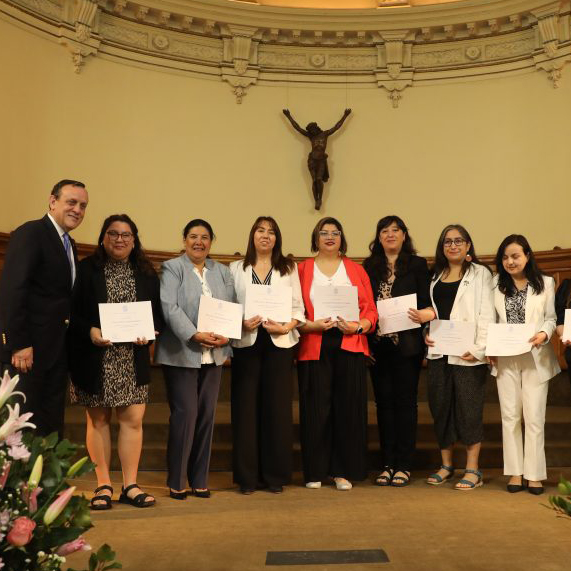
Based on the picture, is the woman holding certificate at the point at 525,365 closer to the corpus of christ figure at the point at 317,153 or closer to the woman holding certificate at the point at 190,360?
the woman holding certificate at the point at 190,360

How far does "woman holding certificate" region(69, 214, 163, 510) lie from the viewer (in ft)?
13.2

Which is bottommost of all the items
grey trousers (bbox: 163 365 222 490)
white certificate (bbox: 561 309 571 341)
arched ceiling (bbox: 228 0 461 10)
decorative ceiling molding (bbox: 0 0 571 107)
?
grey trousers (bbox: 163 365 222 490)

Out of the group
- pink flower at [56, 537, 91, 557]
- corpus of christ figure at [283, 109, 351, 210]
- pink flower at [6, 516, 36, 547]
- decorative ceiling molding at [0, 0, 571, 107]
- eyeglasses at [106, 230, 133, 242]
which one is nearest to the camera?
pink flower at [6, 516, 36, 547]

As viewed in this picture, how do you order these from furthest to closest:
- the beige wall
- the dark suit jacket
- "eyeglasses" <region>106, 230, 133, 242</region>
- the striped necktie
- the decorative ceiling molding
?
the decorative ceiling molding, the beige wall, "eyeglasses" <region>106, 230, 133, 242</region>, the striped necktie, the dark suit jacket

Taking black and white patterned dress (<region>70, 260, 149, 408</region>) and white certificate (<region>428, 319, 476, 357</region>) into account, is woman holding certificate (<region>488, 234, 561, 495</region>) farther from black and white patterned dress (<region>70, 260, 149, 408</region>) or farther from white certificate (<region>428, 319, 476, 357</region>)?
black and white patterned dress (<region>70, 260, 149, 408</region>)

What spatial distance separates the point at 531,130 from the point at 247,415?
555cm

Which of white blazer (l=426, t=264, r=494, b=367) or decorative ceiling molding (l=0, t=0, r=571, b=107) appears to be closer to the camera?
white blazer (l=426, t=264, r=494, b=367)

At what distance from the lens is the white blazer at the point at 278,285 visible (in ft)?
14.7

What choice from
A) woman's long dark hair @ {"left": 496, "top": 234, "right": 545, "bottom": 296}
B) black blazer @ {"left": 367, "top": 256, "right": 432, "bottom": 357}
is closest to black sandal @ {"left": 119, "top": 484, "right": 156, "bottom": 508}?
black blazer @ {"left": 367, "top": 256, "right": 432, "bottom": 357}

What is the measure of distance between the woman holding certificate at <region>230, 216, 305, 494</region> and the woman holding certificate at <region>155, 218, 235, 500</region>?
0.16m

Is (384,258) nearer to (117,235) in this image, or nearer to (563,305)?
(563,305)

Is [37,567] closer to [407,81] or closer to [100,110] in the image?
[100,110]

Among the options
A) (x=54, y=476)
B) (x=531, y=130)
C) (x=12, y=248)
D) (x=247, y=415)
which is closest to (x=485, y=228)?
(x=531, y=130)

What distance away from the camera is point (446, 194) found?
8.73 m
